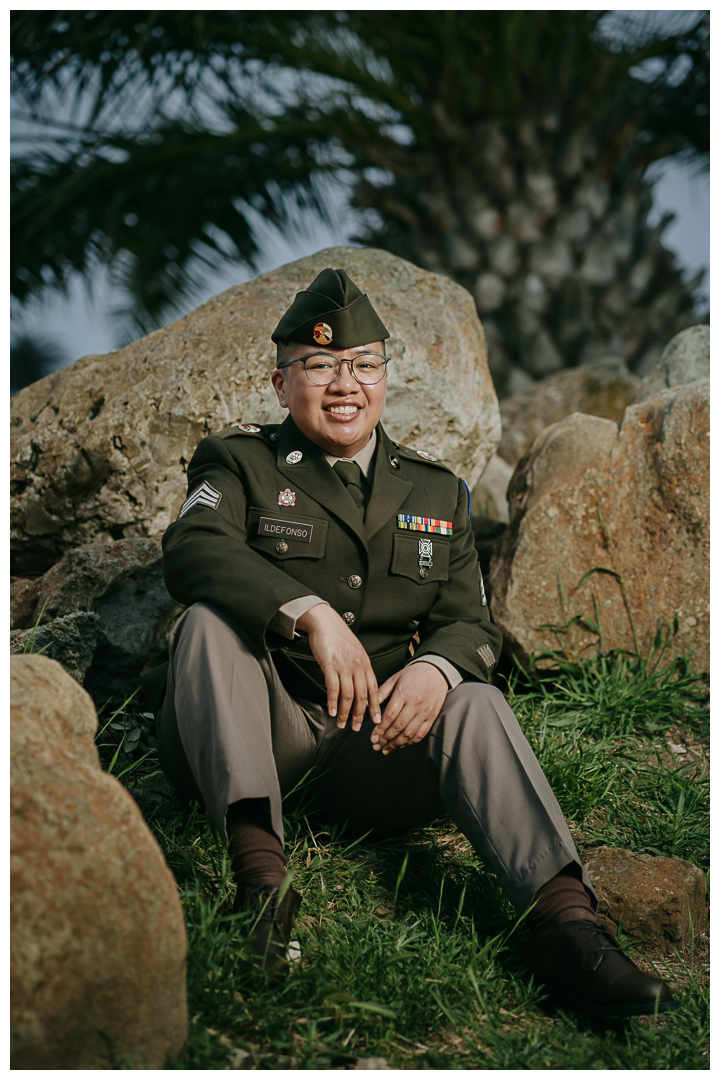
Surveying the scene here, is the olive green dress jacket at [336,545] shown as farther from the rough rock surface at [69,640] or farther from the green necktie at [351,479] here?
the rough rock surface at [69,640]

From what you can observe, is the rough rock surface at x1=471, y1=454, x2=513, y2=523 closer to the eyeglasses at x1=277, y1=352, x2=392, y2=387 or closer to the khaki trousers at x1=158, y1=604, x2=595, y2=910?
the eyeglasses at x1=277, y1=352, x2=392, y2=387

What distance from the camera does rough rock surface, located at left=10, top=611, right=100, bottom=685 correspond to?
2438mm

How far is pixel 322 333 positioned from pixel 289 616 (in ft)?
2.60

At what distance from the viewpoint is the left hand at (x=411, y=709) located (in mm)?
1822

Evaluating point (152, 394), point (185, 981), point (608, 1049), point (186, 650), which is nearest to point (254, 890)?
point (185, 981)

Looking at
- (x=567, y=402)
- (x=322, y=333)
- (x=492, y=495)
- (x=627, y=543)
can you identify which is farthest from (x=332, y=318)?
(x=567, y=402)

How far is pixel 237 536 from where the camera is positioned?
2035 millimetres

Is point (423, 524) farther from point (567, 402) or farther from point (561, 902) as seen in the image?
point (567, 402)

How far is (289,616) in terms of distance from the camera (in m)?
1.81

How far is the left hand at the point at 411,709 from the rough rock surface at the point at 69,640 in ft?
3.52

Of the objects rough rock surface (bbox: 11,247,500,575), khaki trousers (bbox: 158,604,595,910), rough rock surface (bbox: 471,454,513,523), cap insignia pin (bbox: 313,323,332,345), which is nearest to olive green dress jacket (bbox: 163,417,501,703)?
khaki trousers (bbox: 158,604,595,910)

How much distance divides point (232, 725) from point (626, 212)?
234 inches

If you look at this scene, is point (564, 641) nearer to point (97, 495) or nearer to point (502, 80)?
point (97, 495)

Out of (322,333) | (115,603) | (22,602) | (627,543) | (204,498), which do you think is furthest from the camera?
(627,543)
